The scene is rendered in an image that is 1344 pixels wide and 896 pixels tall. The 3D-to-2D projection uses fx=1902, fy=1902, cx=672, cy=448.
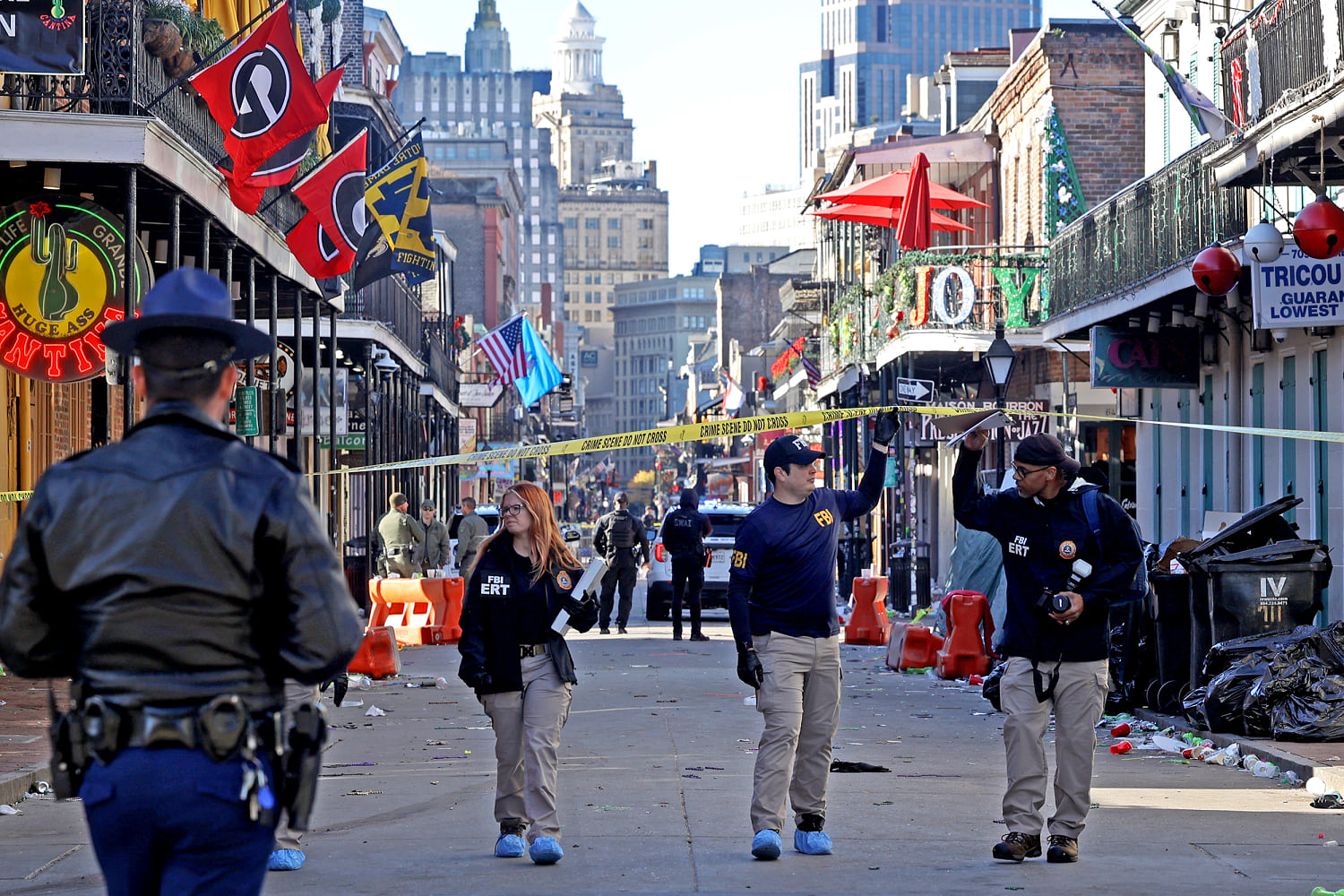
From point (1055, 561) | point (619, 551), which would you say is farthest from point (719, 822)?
point (619, 551)

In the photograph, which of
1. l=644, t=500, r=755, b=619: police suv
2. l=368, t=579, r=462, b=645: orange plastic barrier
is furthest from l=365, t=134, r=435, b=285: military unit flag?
l=644, t=500, r=755, b=619: police suv

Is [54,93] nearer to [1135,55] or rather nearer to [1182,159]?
[1182,159]

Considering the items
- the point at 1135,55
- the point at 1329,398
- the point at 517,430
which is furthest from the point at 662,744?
the point at 517,430

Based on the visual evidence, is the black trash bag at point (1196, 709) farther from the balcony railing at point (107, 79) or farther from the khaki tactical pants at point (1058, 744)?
the balcony railing at point (107, 79)

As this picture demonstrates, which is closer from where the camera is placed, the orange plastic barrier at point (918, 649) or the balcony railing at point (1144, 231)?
the balcony railing at point (1144, 231)

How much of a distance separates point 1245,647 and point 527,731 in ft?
19.3

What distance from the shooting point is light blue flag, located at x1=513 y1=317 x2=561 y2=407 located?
144 feet

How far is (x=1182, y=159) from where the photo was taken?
17703 mm

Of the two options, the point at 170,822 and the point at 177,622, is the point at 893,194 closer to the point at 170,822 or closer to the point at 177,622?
the point at 177,622

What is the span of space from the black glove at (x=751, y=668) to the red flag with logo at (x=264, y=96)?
22.8ft

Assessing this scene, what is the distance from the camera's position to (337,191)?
54.9 ft

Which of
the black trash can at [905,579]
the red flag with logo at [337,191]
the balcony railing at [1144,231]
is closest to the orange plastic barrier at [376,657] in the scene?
the red flag with logo at [337,191]

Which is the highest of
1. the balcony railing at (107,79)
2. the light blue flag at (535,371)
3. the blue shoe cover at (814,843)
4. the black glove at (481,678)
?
the balcony railing at (107,79)

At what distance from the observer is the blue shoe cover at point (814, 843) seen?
26.3 ft
